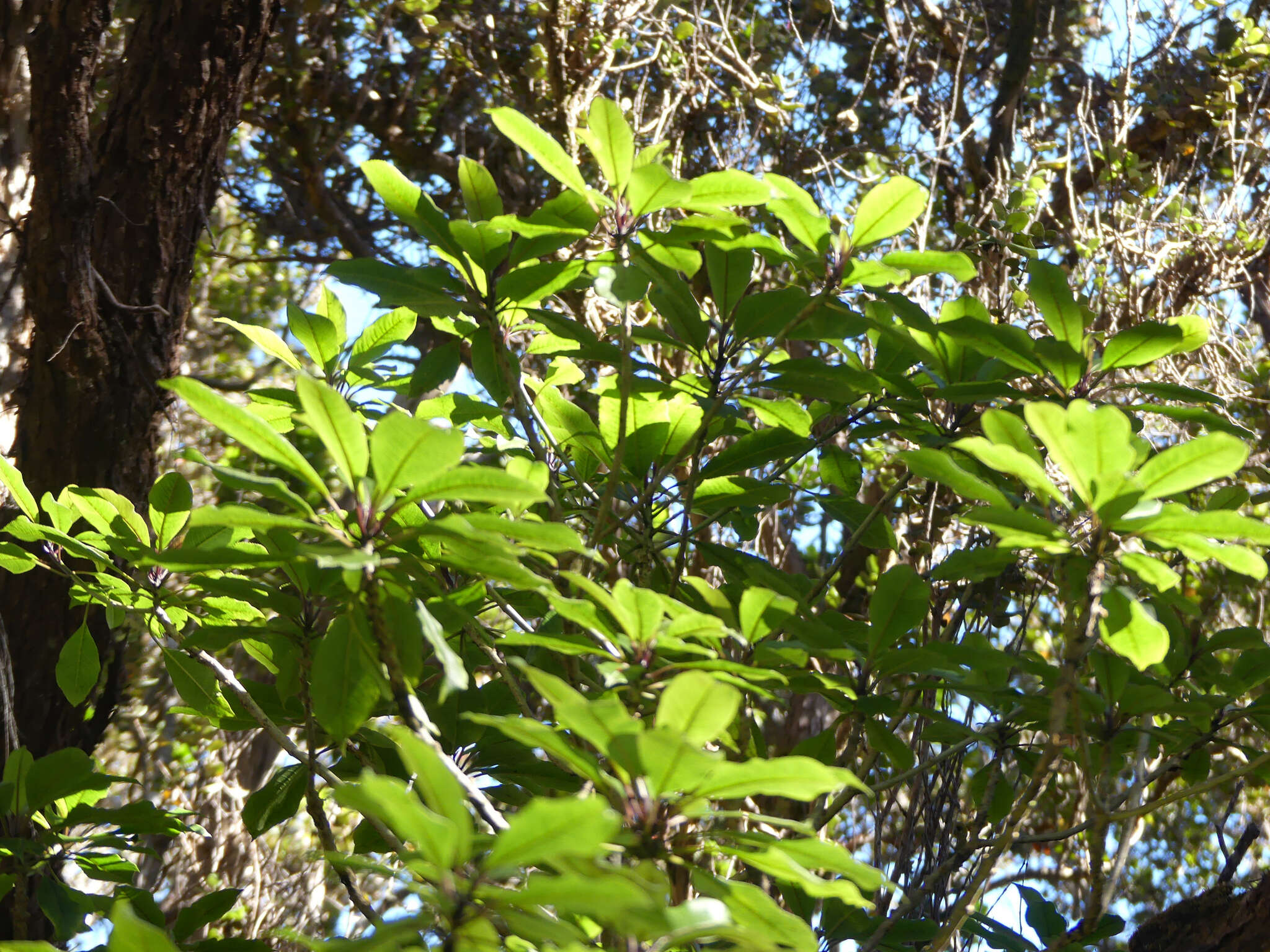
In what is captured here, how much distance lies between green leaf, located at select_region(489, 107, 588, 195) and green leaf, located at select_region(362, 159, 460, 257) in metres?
0.12

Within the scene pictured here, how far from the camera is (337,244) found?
5191mm

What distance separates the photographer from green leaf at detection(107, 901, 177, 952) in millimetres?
644

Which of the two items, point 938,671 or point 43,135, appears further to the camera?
point 43,135

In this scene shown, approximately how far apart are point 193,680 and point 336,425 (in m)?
0.64

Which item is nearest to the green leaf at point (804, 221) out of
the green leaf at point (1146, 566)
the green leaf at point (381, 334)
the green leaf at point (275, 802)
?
the green leaf at point (1146, 566)

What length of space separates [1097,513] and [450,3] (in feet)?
13.6

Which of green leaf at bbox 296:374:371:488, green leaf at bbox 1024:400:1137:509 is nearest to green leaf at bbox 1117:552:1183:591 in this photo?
green leaf at bbox 1024:400:1137:509

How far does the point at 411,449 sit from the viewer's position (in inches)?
30.3

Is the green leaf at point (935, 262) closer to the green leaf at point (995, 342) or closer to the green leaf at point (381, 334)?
the green leaf at point (995, 342)

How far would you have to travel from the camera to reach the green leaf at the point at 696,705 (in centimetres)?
71

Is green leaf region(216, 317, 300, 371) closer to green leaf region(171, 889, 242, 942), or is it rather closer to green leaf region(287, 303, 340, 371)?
green leaf region(287, 303, 340, 371)

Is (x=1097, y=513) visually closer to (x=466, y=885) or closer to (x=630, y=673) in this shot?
(x=630, y=673)

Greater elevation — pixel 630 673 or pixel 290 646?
pixel 630 673

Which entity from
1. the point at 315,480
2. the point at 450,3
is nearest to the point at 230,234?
the point at 450,3
